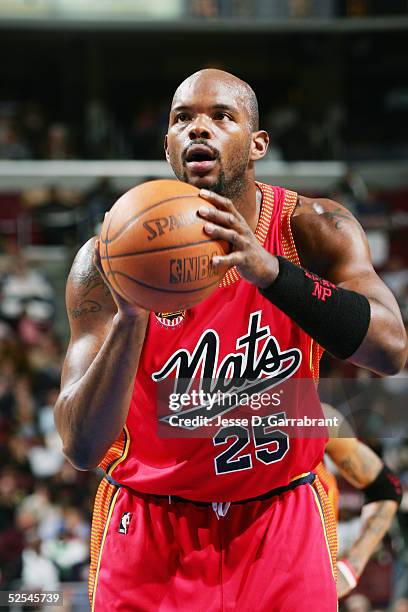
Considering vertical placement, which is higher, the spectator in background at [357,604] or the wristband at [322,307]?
the wristband at [322,307]

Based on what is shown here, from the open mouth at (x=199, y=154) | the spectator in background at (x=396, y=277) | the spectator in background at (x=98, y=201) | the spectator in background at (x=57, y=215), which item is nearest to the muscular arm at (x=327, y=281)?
the open mouth at (x=199, y=154)

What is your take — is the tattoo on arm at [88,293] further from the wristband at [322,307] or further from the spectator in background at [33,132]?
the spectator in background at [33,132]

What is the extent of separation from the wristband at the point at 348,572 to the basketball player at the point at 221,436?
1.03 meters

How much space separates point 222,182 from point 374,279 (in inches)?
21.3

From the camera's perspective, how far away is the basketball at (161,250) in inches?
95.7

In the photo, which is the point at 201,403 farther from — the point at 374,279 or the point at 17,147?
the point at 17,147

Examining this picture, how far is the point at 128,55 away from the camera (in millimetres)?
15648

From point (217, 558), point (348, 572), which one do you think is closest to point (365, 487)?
point (348, 572)

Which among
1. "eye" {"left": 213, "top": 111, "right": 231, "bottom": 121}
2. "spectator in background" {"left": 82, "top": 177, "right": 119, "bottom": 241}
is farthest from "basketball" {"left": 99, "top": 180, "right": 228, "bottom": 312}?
"spectator in background" {"left": 82, "top": 177, "right": 119, "bottom": 241}

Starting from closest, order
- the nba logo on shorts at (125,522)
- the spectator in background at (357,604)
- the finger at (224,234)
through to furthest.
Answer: the finger at (224,234) < the nba logo on shorts at (125,522) < the spectator in background at (357,604)

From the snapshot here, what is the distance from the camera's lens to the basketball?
7.98 feet

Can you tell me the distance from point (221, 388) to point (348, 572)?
61.7 inches

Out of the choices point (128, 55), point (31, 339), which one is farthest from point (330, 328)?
point (128, 55)

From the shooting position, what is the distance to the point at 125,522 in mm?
3250
